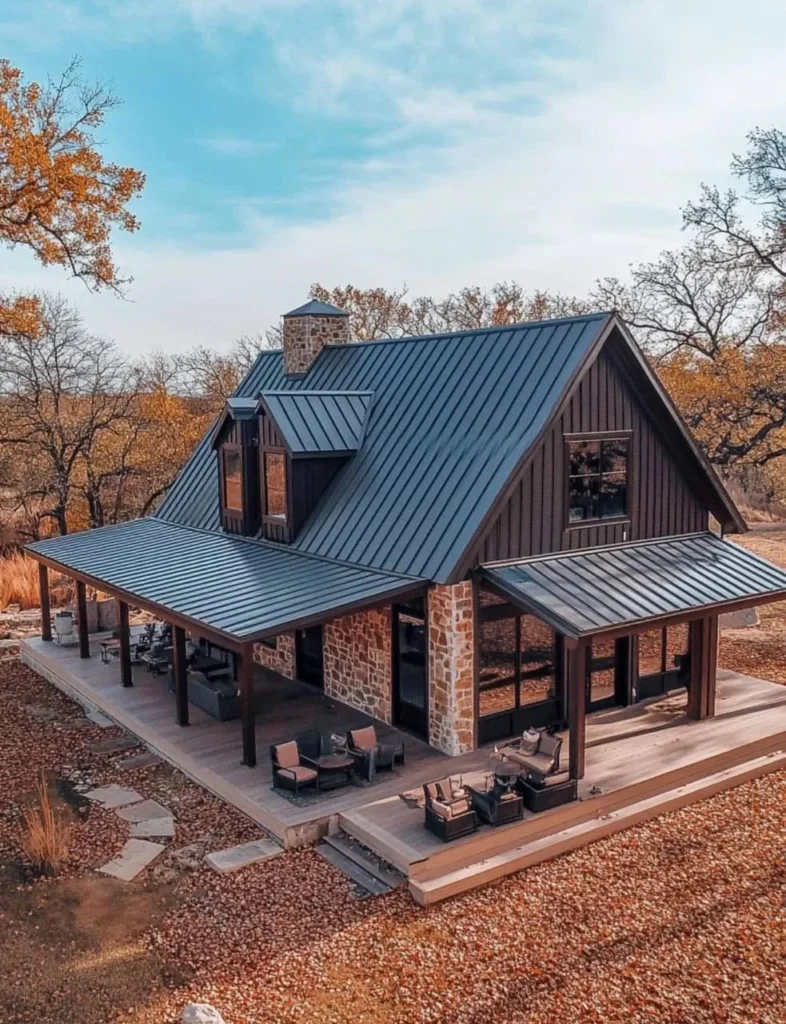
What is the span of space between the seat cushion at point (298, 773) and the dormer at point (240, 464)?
5.51 meters

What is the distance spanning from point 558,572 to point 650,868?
391 cm

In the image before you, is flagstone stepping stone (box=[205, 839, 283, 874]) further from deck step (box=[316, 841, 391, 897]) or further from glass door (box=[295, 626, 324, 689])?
glass door (box=[295, 626, 324, 689])

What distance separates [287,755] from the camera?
10.4 m

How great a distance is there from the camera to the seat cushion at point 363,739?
10727 mm

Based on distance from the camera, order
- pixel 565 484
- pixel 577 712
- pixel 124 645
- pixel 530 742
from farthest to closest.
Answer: pixel 124 645 < pixel 565 484 < pixel 530 742 < pixel 577 712

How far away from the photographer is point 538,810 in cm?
950

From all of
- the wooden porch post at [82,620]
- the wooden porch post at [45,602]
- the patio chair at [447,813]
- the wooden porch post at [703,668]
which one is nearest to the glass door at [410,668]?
the patio chair at [447,813]

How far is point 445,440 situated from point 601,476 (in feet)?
7.79

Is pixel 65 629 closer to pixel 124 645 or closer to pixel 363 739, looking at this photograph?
pixel 124 645

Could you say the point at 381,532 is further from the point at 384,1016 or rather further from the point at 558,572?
the point at 384,1016

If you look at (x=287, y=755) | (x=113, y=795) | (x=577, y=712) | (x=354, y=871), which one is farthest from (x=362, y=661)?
(x=354, y=871)

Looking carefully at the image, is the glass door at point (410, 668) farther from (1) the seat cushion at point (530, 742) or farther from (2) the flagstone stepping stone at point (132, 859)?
(2) the flagstone stepping stone at point (132, 859)

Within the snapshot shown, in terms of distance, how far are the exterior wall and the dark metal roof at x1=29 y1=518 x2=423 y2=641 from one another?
A: 431 cm

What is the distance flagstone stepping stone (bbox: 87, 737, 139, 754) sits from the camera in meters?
12.2
